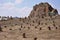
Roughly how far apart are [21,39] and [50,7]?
52.7 metres

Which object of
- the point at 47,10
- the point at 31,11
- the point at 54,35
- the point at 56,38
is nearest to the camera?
the point at 56,38

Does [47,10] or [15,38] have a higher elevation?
[47,10]

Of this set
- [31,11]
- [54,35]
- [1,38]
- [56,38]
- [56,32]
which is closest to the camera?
[56,38]

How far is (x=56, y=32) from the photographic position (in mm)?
24891

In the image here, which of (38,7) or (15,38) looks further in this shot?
(38,7)

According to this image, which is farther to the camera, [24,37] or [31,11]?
[31,11]

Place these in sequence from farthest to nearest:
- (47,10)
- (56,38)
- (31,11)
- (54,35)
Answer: (31,11) < (47,10) < (54,35) < (56,38)

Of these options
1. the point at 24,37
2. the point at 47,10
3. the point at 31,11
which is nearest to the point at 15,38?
the point at 24,37

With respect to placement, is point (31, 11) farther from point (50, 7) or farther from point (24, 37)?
point (24, 37)

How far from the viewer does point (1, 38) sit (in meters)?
26.5

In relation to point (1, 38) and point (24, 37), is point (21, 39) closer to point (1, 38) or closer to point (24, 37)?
point (24, 37)

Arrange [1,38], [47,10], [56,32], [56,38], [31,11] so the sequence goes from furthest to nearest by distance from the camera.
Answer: [31,11] → [47,10] → [1,38] → [56,32] → [56,38]

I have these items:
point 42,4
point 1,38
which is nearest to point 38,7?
point 42,4

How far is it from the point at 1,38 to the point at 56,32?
7296 mm
